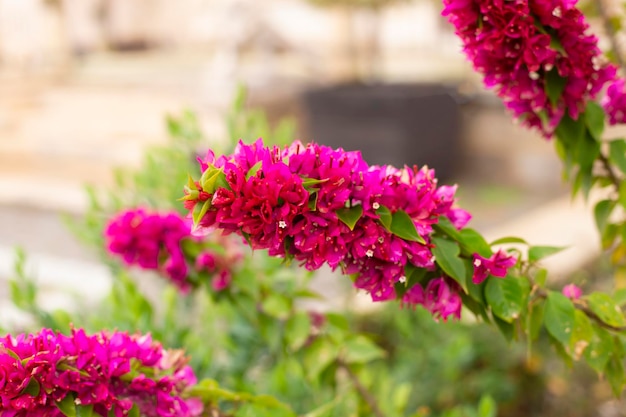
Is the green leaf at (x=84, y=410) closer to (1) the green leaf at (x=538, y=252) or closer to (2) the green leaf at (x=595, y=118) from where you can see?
(1) the green leaf at (x=538, y=252)

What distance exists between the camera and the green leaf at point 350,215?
0.62 m

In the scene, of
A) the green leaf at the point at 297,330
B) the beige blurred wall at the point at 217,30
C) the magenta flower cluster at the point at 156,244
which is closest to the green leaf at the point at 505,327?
the green leaf at the point at 297,330

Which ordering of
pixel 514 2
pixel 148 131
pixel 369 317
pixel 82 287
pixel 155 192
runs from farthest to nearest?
1. pixel 148 131
2. pixel 82 287
3. pixel 369 317
4. pixel 155 192
5. pixel 514 2

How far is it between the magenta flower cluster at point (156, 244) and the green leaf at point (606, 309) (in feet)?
2.11

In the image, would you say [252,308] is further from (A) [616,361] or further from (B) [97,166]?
(B) [97,166]

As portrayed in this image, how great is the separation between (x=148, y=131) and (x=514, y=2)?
22.2 feet

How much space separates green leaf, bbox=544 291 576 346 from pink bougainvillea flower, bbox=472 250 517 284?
0.08 meters

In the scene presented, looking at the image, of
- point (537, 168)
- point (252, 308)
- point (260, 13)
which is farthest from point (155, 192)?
point (260, 13)

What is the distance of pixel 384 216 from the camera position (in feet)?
Result: 2.13

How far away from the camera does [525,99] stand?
90cm

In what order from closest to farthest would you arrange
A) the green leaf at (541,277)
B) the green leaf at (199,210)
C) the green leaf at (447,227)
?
the green leaf at (199,210)
the green leaf at (447,227)
the green leaf at (541,277)

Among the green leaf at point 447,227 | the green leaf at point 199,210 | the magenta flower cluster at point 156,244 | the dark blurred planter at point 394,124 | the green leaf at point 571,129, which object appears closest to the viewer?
the green leaf at point 199,210

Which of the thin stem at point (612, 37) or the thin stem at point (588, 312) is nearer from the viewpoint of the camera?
the thin stem at point (588, 312)

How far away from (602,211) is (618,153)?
112 mm
